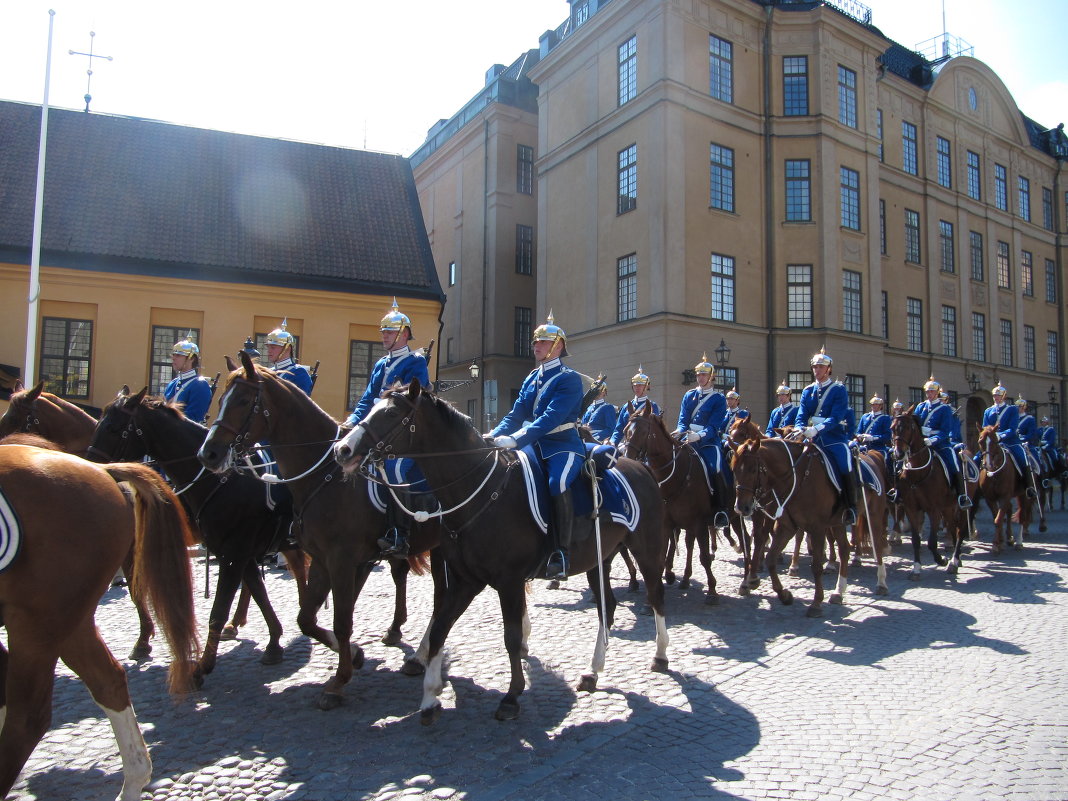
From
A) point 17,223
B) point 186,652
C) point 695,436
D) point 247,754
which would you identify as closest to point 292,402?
point 186,652

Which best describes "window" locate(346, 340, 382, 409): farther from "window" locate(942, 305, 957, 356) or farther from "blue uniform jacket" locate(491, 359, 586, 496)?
"window" locate(942, 305, 957, 356)

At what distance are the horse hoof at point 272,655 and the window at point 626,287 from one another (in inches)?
798

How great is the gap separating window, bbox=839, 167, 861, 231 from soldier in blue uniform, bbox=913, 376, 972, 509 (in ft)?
52.8

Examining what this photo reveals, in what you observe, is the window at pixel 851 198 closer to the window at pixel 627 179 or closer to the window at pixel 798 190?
the window at pixel 798 190

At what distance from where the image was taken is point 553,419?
588 cm

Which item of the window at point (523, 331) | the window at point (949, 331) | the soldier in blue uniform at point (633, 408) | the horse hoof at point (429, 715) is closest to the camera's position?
the horse hoof at point (429, 715)

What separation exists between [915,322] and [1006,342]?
857 cm

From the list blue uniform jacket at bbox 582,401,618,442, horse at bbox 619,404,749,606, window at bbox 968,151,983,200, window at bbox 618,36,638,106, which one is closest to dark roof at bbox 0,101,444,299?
window at bbox 618,36,638,106

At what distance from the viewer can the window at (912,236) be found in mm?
32000

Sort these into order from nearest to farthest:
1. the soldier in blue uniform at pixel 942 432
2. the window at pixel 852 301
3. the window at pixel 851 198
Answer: the soldier in blue uniform at pixel 942 432, the window at pixel 852 301, the window at pixel 851 198

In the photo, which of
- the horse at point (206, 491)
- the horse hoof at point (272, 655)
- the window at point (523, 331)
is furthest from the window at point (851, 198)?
the horse hoof at point (272, 655)

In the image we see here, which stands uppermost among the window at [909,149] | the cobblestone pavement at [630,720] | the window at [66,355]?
the window at [909,149]

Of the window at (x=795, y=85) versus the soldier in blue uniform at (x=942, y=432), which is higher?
the window at (x=795, y=85)

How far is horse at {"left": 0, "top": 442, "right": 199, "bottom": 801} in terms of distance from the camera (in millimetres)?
3715
